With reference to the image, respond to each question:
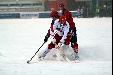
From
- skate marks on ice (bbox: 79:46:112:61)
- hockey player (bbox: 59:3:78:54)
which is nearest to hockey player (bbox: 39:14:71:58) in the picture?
hockey player (bbox: 59:3:78:54)

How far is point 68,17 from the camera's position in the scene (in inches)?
337

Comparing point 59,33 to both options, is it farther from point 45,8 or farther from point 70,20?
point 45,8

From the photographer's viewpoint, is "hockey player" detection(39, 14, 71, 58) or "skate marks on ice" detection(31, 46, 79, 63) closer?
"hockey player" detection(39, 14, 71, 58)

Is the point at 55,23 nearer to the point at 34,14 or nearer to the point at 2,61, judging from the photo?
the point at 2,61

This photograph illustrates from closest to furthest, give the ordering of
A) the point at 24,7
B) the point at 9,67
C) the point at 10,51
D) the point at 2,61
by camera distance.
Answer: the point at 9,67 → the point at 2,61 → the point at 10,51 → the point at 24,7

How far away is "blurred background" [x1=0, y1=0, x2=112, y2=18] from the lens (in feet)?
96.2

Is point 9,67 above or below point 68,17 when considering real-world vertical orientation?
below

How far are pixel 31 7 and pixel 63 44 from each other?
27.6 m

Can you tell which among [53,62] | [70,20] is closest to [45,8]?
[70,20]

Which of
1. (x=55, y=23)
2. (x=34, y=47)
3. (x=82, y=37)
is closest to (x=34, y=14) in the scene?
(x=82, y=37)

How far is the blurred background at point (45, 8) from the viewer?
29328 millimetres

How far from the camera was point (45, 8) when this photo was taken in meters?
36.7

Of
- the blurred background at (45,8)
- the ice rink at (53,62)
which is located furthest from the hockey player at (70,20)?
the blurred background at (45,8)

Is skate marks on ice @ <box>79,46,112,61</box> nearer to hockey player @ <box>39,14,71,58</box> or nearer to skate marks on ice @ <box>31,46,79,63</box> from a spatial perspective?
skate marks on ice @ <box>31,46,79,63</box>
